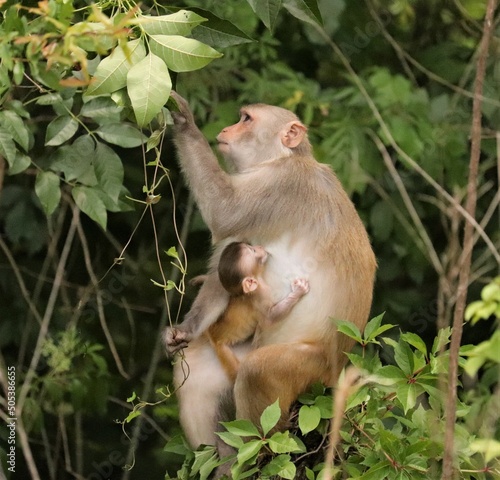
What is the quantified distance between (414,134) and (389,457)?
3.51 metres

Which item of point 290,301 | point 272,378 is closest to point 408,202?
point 290,301

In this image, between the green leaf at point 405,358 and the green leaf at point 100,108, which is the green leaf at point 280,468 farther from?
the green leaf at point 100,108

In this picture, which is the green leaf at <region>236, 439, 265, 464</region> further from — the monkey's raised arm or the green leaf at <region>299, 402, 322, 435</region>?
the monkey's raised arm

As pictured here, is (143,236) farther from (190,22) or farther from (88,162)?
(190,22)

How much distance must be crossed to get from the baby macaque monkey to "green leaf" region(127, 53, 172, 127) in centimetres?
145

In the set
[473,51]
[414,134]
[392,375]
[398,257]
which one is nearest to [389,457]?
[392,375]

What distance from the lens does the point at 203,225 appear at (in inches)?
258

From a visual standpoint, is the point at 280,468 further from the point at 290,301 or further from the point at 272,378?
the point at 290,301

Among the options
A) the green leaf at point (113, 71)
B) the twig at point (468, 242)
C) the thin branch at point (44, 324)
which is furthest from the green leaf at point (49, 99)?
the twig at point (468, 242)

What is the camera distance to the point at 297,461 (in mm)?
4082

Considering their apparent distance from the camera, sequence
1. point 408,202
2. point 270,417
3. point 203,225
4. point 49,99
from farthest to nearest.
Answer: point 203,225 < point 408,202 < point 49,99 < point 270,417

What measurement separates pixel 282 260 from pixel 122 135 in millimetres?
965

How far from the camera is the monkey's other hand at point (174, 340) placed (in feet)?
14.7

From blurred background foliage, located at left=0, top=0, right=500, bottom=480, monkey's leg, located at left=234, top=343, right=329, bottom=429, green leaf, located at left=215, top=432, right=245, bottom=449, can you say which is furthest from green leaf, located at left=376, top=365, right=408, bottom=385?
blurred background foliage, located at left=0, top=0, right=500, bottom=480
